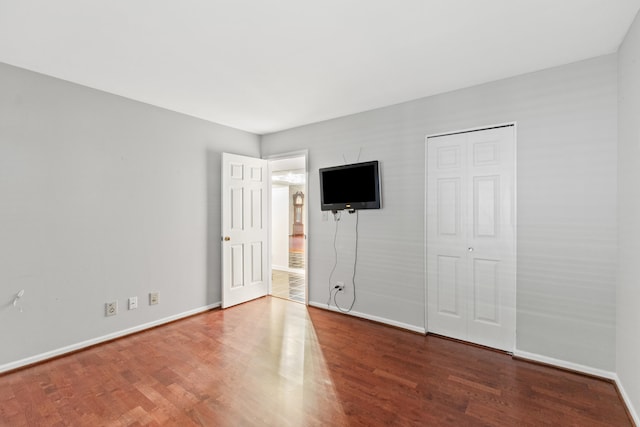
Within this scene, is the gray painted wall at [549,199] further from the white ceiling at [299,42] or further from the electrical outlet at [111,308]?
the electrical outlet at [111,308]

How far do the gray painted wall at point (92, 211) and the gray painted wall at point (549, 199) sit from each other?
243 centimetres

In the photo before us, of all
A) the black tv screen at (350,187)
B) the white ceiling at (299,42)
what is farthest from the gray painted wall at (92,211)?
the black tv screen at (350,187)

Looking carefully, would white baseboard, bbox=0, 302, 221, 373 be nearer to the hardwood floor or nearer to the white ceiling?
the hardwood floor

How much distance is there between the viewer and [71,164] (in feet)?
9.04

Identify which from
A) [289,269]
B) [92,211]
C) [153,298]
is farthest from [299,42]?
[289,269]

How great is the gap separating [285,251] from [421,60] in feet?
16.5

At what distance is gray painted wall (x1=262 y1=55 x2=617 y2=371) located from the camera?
7.55ft

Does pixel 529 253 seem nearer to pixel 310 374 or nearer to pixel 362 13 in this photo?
pixel 310 374

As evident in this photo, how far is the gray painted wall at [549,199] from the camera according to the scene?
90.6 inches

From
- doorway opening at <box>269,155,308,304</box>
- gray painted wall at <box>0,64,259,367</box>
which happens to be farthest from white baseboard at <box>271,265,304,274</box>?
gray painted wall at <box>0,64,259,367</box>

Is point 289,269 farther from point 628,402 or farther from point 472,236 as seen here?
point 628,402

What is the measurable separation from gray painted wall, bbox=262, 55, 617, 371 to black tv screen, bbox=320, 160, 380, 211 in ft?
0.65

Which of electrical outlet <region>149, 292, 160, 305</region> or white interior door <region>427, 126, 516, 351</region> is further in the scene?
electrical outlet <region>149, 292, 160, 305</region>

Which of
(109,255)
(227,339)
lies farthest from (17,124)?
(227,339)
